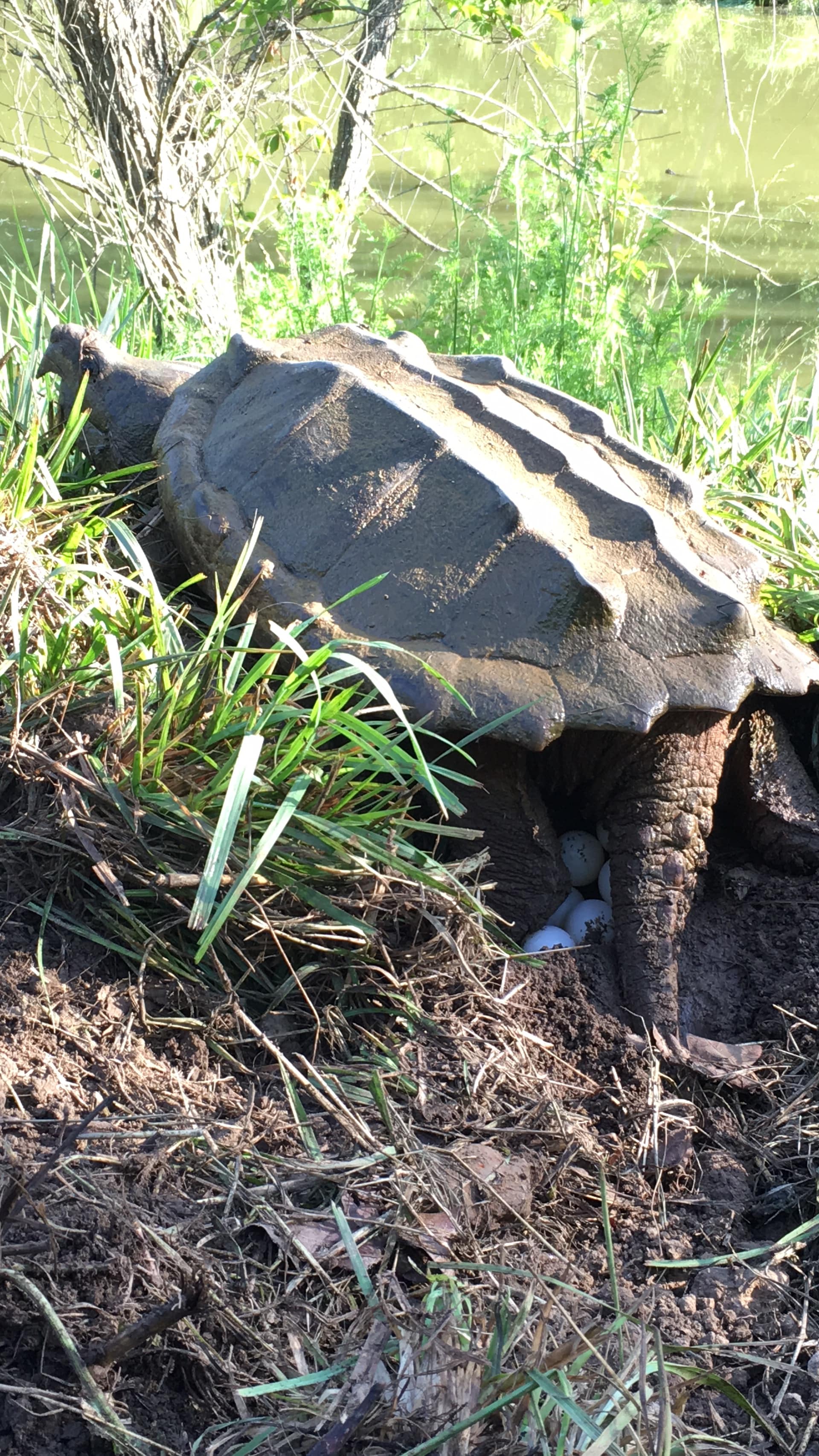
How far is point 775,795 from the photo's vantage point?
2473mm

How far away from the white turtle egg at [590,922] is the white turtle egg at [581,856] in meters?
0.08

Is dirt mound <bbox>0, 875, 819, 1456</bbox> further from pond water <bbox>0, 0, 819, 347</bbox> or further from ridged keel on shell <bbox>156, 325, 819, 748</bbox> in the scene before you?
pond water <bbox>0, 0, 819, 347</bbox>

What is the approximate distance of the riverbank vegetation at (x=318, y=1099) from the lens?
133 cm

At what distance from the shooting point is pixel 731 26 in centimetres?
1340

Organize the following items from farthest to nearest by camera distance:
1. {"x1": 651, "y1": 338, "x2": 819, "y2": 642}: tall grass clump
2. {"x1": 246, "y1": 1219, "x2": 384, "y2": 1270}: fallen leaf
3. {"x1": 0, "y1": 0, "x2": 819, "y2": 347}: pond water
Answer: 1. {"x1": 0, "y1": 0, "x2": 819, "y2": 347}: pond water
2. {"x1": 651, "y1": 338, "x2": 819, "y2": 642}: tall grass clump
3. {"x1": 246, "y1": 1219, "x2": 384, "y2": 1270}: fallen leaf

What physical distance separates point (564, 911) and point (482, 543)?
34.0 inches

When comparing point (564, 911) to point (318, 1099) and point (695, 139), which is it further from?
point (695, 139)

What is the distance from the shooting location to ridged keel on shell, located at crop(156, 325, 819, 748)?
7.30 feet

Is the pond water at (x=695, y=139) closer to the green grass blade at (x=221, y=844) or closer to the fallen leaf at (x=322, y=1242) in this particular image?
the green grass blade at (x=221, y=844)

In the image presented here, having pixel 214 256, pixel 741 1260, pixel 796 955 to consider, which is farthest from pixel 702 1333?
pixel 214 256

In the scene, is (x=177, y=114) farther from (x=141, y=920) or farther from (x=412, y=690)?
(x=141, y=920)

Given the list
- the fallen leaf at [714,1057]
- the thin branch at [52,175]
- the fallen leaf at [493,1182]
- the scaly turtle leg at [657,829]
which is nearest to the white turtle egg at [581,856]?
the scaly turtle leg at [657,829]

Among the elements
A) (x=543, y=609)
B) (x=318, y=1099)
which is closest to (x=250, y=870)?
(x=318, y=1099)

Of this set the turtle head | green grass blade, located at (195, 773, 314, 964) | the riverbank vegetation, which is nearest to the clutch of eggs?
the riverbank vegetation
